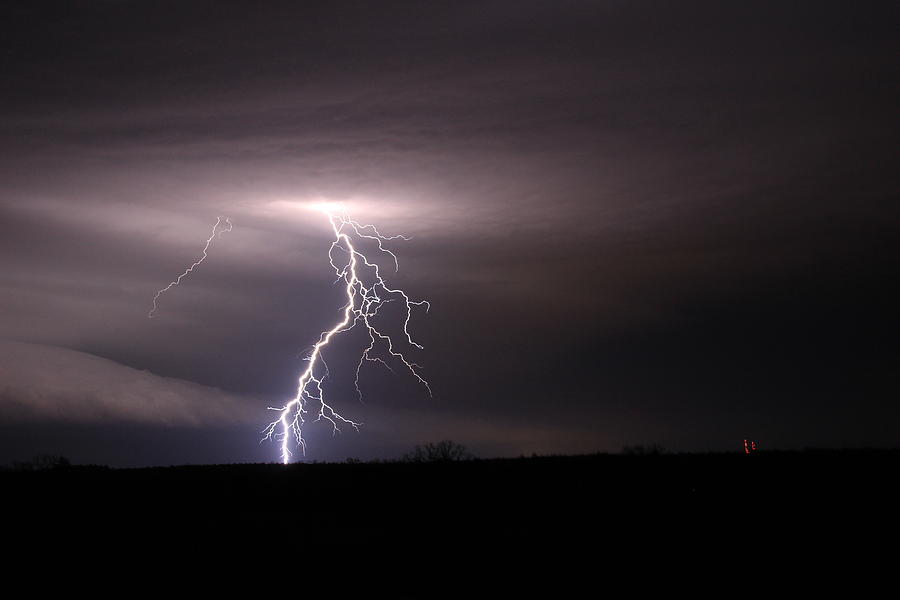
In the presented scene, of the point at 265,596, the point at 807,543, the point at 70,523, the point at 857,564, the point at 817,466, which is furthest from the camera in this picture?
the point at 817,466

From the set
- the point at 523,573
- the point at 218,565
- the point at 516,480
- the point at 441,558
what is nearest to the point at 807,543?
the point at 523,573

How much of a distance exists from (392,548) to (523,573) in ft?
8.59

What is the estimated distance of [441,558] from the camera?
15.3 meters

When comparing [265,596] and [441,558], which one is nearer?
[265,596]

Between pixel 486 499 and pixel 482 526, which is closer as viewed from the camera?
pixel 482 526

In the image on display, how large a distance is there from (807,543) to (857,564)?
129cm

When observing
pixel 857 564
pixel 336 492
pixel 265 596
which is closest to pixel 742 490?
pixel 857 564

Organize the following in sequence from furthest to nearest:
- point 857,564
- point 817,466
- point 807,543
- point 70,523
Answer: point 817,466
point 70,523
point 807,543
point 857,564

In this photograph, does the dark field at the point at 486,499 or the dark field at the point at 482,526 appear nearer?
the dark field at the point at 482,526

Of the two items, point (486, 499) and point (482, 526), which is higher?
point (486, 499)

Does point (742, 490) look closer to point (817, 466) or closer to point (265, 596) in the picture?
point (817, 466)

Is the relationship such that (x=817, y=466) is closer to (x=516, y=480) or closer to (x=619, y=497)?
(x=619, y=497)

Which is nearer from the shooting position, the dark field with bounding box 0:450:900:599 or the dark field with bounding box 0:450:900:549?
the dark field with bounding box 0:450:900:599

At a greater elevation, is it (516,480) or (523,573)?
(516,480)
